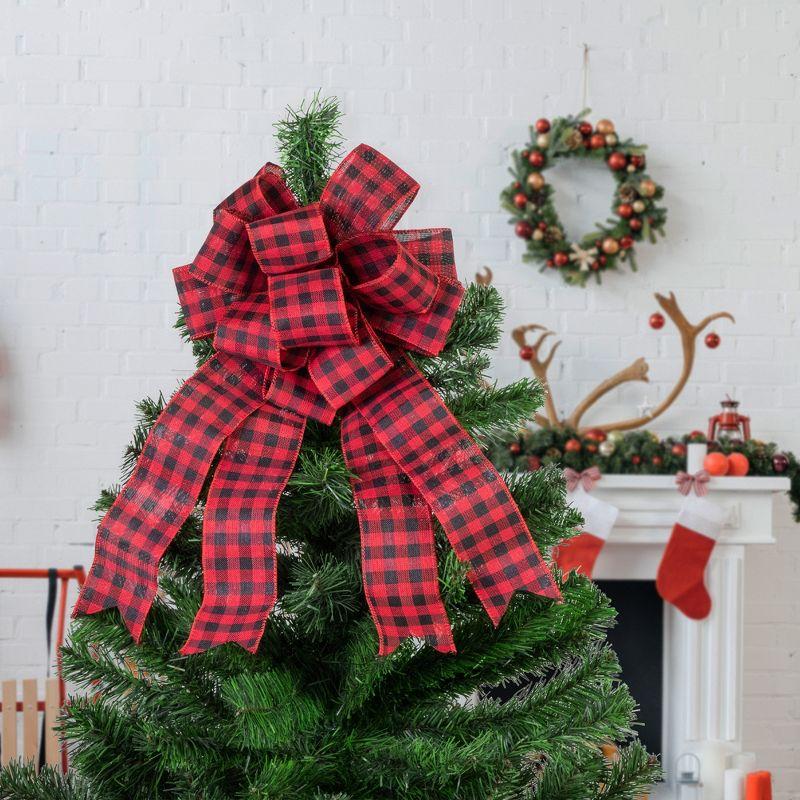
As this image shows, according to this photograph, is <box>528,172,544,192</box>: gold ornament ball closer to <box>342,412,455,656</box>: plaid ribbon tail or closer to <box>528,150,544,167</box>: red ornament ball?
<box>528,150,544,167</box>: red ornament ball

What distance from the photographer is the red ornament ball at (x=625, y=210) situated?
2453mm

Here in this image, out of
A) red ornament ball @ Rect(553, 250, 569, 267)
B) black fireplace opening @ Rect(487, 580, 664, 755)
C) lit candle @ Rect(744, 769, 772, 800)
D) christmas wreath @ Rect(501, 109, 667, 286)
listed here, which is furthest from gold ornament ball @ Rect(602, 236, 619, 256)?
lit candle @ Rect(744, 769, 772, 800)

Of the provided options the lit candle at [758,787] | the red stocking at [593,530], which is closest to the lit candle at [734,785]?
the lit candle at [758,787]

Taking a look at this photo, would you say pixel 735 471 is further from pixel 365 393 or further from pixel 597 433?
pixel 365 393

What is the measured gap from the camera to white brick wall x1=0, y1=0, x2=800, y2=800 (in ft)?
8.04

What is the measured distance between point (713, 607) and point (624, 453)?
481 millimetres

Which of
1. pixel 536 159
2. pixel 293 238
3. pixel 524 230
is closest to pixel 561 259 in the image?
pixel 524 230

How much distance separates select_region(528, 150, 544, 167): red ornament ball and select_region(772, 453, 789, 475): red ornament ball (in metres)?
1.03

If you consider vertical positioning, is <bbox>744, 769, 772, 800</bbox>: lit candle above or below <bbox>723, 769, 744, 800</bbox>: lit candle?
above

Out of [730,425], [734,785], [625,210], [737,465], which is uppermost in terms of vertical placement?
[625,210]

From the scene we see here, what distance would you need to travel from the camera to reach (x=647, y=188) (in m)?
2.43

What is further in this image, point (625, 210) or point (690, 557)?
point (625, 210)

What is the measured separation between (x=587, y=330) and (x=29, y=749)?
1815 millimetres

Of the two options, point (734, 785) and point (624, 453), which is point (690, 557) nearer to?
point (624, 453)
